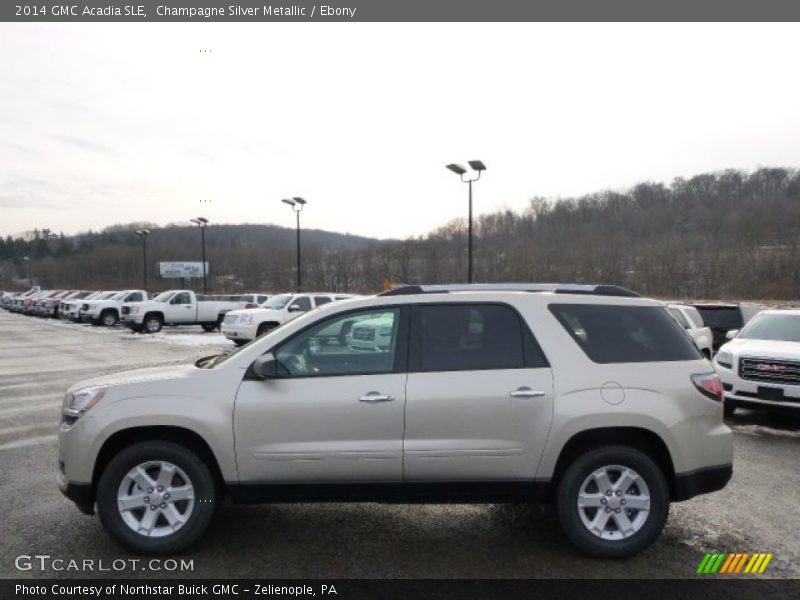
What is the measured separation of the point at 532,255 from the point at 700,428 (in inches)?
2737

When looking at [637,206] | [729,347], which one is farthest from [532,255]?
[729,347]

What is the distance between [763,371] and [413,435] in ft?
20.5

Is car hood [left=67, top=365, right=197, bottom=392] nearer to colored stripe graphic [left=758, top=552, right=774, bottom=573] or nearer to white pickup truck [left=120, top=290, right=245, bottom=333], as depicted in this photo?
colored stripe graphic [left=758, top=552, right=774, bottom=573]

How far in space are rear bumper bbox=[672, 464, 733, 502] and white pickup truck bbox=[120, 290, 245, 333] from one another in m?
26.3

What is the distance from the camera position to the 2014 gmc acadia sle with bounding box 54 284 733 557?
429 cm

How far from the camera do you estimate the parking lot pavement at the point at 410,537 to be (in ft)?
13.6

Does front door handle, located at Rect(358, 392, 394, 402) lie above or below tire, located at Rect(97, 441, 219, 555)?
above

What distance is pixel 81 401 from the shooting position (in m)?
4.45

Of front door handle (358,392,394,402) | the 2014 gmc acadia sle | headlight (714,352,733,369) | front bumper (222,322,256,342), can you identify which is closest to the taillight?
the 2014 gmc acadia sle

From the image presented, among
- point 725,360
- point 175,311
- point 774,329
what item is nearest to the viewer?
point 725,360

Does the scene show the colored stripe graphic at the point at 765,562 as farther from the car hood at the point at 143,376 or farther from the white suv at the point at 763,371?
the white suv at the point at 763,371

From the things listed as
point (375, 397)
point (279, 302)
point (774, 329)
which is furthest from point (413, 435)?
point (279, 302)

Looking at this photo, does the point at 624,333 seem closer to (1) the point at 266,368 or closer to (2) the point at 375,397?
(2) the point at 375,397

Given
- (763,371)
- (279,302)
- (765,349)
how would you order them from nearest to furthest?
(763,371), (765,349), (279,302)
